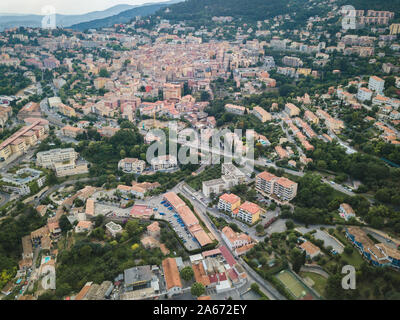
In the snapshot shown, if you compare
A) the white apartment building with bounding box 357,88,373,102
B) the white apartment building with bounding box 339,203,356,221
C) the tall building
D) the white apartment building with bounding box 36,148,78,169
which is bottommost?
the white apartment building with bounding box 339,203,356,221

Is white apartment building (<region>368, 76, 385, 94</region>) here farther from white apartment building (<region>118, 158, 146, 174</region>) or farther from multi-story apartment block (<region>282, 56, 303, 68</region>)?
white apartment building (<region>118, 158, 146, 174</region>)

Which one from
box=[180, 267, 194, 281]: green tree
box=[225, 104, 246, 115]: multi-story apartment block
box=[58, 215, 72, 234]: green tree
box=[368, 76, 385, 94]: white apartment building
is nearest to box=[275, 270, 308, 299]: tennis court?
box=[180, 267, 194, 281]: green tree

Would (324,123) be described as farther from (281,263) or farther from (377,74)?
(281,263)

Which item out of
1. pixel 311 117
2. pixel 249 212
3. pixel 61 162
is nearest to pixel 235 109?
pixel 311 117

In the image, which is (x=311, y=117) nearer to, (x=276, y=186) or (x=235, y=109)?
(x=235, y=109)

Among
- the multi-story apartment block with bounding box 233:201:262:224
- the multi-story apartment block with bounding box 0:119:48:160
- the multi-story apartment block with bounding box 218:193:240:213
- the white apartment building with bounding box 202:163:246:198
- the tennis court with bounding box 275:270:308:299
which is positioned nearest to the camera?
the tennis court with bounding box 275:270:308:299

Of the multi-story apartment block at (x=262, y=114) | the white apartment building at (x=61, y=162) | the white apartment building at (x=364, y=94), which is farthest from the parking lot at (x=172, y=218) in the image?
the white apartment building at (x=364, y=94)

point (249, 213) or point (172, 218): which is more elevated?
point (249, 213)
